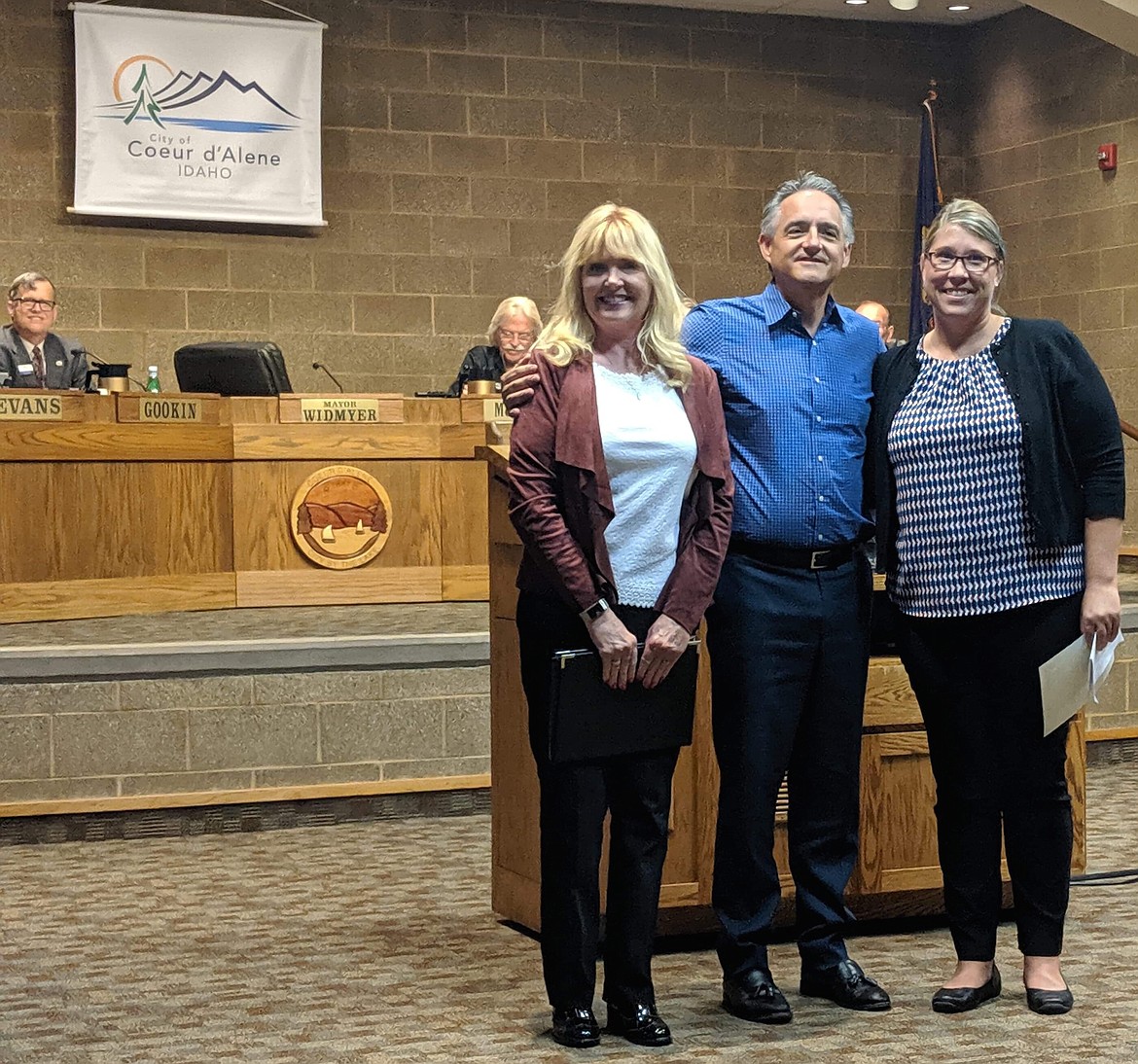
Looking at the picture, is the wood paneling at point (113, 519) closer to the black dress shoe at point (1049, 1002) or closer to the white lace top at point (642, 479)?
the white lace top at point (642, 479)

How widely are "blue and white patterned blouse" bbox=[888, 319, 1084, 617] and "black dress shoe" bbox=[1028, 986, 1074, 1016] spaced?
2.29 feet

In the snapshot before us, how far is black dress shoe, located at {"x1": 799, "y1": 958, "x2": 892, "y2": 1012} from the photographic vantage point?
9.89ft

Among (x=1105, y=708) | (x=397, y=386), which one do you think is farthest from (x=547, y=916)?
(x=397, y=386)

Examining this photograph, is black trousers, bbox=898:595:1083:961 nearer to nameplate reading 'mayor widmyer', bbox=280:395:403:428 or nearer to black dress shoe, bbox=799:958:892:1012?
black dress shoe, bbox=799:958:892:1012

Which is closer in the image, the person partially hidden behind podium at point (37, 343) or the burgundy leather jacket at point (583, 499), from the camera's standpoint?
the burgundy leather jacket at point (583, 499)

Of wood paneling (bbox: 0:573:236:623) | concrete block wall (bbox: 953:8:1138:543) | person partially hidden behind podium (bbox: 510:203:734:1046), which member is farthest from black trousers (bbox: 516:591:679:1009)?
concrete block wall (bbox: 953:8:1138:543)

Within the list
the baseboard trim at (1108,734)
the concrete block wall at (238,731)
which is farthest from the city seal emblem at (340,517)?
the baseboard trim at (1108,734)

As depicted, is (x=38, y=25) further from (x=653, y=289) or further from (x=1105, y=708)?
(x=653, y=289)

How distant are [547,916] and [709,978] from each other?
1.99ft

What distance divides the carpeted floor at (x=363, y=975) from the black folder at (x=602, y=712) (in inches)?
20.1

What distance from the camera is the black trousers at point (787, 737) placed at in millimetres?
2924

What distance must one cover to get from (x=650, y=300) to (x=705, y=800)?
3.98ft

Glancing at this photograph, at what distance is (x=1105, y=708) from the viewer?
621cm

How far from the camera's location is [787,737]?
296cm
